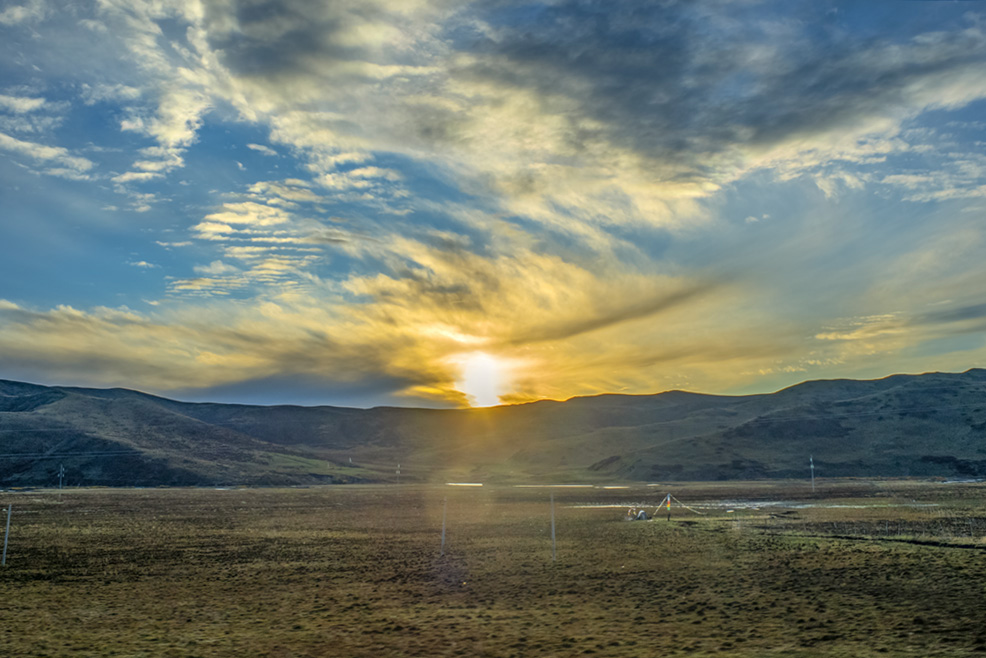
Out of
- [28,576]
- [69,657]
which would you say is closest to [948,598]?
[69,657]

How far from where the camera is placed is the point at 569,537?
38875 mm

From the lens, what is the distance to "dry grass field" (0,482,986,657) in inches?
609

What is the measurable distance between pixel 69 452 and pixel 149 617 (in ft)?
539

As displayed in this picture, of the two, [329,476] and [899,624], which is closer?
[899,624]

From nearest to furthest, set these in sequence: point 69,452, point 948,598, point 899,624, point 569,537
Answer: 1. point 899,624
2. point 948,598
3. point 569,537
4. point 69,452

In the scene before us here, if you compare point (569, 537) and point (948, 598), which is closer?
point (948, 598)

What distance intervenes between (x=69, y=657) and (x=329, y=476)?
6339 inches

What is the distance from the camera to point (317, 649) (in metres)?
15.6

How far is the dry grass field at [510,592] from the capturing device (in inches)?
609

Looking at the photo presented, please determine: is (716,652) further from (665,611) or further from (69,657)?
(69,657)

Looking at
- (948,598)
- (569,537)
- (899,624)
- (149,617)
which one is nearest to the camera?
(899,624)

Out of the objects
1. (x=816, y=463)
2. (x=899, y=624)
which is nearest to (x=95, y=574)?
(x=899, y=624)

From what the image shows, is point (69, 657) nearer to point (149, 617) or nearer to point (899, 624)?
point (149, 617)

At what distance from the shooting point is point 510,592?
73.3 ft
